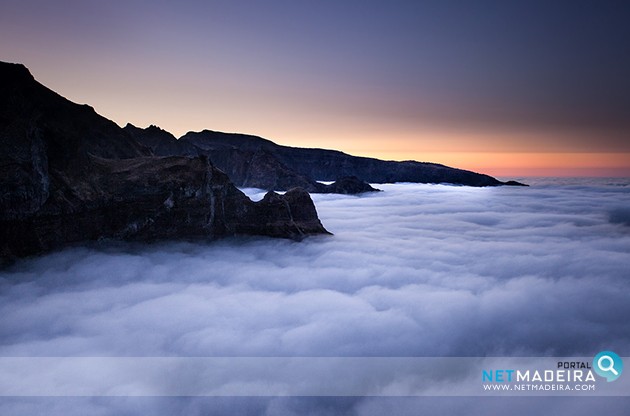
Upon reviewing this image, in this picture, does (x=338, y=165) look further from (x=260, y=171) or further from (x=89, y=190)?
(x=89, y=190)

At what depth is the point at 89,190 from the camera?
12.8 m

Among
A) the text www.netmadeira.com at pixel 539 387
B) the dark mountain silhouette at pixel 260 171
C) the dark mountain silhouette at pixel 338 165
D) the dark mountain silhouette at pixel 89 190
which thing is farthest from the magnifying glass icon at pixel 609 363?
the dark mountain silhouette at pixel 338 165

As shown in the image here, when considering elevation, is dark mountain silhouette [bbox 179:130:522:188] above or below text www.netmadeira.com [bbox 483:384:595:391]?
above

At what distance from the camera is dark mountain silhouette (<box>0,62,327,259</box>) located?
34.6 feet

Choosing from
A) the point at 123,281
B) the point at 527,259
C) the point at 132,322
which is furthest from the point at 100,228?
the point at 527,259

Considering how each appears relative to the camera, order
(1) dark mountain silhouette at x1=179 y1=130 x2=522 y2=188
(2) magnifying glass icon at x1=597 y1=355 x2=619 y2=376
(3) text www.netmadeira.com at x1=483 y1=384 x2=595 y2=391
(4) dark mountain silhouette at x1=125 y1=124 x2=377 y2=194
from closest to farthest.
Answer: (3) text www.netmadeira.com at x1=483 y1=384 x2=595 y2=391 → (2) magnifying glass icon at x1=597 y1=355 x2=619 y2=376 → (4) dark mountain silhouette at x1=125 y1=124 x2=377 y2=194 → (1) dark mountain silhouette at x1=179 y1=130 x2=522 y2=188

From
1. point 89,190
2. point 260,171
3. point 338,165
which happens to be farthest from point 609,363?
point 338,165

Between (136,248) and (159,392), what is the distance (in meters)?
9.18

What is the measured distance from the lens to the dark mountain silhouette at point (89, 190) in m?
10.6

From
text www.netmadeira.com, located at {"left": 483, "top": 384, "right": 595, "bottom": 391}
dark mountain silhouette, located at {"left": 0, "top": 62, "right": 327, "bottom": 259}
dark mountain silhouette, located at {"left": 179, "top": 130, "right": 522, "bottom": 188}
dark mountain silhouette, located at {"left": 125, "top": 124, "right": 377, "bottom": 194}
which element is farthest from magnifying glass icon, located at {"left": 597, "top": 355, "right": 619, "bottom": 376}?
dark mountain silhouette, located at {"left": 179, "top": 130, "right": 522, "bottom": 188}

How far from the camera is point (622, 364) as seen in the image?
8367mm

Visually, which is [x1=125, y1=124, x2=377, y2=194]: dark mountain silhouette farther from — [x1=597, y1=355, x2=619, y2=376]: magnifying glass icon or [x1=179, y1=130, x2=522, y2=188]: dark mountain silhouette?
[x1=597, y1=355, x2=619, y2=376]: magnifying glass icon

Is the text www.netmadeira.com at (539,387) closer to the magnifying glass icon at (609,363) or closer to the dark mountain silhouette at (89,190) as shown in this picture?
the magnifying glass icon at (609,363)

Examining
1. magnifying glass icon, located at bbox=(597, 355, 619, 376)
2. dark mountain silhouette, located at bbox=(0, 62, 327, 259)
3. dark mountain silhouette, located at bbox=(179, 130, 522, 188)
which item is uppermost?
dark mountain silhouette, located at bbox=(179, 130, 522, 188)
